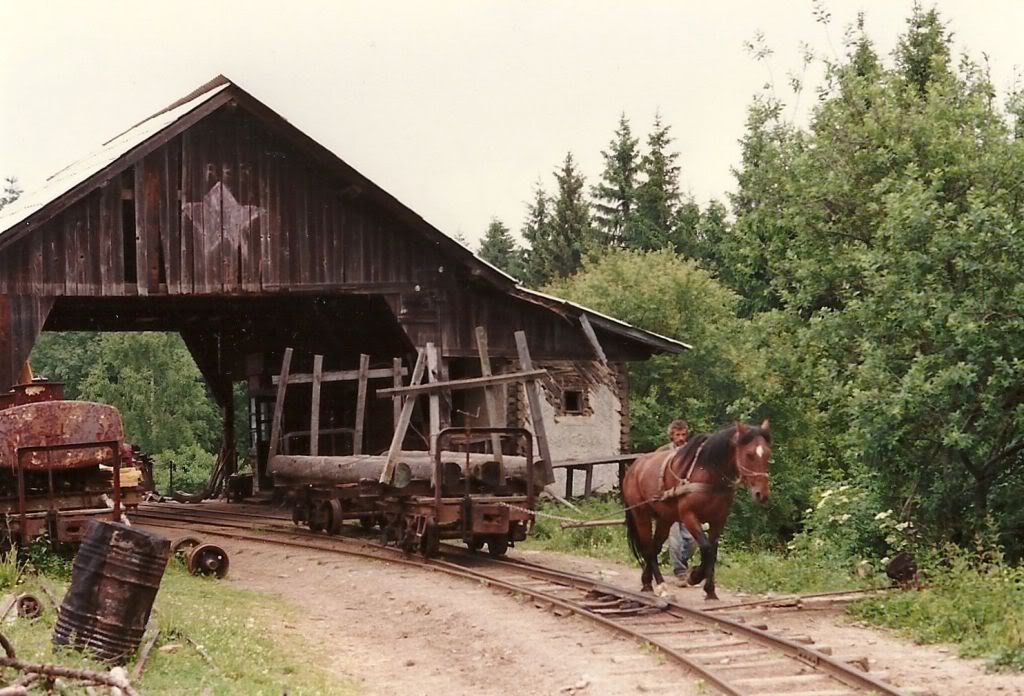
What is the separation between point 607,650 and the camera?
11.1 meters

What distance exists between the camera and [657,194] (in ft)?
196

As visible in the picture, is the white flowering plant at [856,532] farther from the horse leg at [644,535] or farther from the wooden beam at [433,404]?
the wooden beam at [433,404]

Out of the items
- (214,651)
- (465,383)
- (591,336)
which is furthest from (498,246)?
(214,651)

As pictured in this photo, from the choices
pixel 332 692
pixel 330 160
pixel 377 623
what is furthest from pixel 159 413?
pixel 332 692

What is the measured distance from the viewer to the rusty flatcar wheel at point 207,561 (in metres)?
16.0

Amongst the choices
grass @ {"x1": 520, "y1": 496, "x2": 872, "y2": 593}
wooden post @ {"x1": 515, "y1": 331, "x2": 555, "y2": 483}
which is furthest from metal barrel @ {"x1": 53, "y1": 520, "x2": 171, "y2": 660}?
wooden post @ {"x1": 515, "y1": 331, "x2": 555, "y2": 483}

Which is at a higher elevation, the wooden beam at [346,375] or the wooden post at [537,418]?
→ the wooden beam at [346,375]

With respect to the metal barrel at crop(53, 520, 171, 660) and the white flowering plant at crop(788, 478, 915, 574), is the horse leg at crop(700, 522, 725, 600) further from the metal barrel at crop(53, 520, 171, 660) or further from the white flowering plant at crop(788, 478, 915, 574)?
the metal barrel at crop(53, 520, 171, 660)

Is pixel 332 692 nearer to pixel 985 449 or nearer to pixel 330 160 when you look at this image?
pixel 985 449

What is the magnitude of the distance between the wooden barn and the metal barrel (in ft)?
34.6

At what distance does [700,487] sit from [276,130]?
1203 cm

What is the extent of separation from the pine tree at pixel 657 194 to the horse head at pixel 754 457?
45.8 meters

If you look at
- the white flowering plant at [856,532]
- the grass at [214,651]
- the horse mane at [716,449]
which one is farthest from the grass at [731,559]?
the grass at [214,651]

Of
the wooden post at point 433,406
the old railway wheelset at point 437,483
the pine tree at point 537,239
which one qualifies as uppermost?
the pine tree at point 537,239
